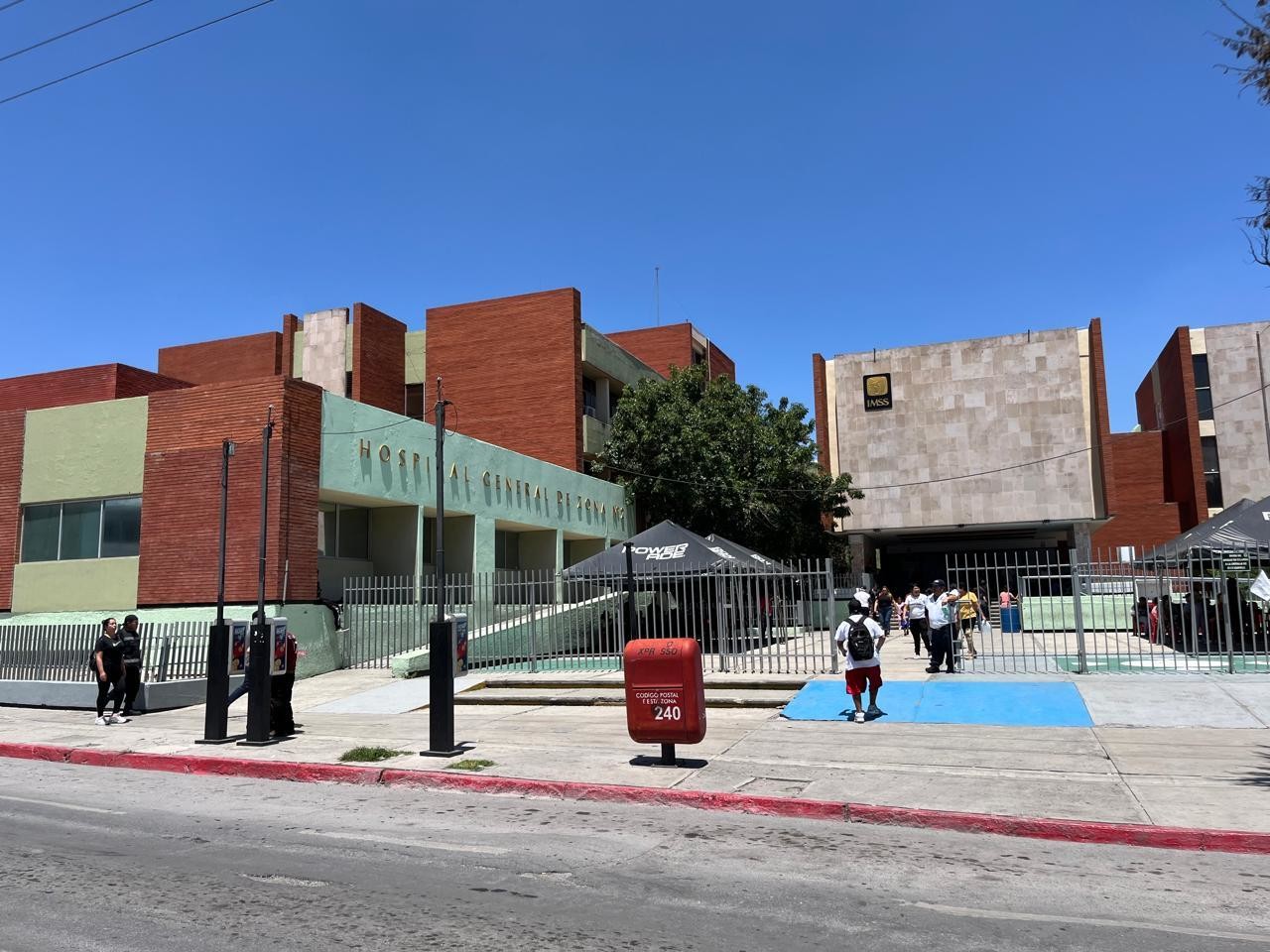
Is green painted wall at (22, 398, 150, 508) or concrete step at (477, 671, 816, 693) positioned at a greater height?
green painted wall at (22, 398, 150, 508)

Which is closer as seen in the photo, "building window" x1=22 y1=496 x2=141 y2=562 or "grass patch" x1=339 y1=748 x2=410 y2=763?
"grass patch" x1=339 y1=748 x2=410 y2=763

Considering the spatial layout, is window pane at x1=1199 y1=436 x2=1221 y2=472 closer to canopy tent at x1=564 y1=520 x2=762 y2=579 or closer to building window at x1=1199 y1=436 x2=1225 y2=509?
building window at x1=1199 y1=436 x2=1225 y2=509

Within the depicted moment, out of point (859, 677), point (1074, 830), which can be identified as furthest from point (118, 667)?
point (1074, 830)

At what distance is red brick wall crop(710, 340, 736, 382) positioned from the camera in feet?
164

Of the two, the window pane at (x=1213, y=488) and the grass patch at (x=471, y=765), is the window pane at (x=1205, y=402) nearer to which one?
the window pane at (x=1213, y=488)

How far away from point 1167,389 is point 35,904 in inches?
2357

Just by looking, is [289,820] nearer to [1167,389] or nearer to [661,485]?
[661,485]

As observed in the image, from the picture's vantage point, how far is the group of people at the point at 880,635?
12775mm

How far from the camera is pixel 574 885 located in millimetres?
6172

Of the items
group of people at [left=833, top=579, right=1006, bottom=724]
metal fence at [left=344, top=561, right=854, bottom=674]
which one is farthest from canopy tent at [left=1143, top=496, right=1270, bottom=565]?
metal fence at [left=344, top=561, right=854, bottom=674]

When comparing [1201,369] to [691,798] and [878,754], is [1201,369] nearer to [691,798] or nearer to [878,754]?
[878,754]

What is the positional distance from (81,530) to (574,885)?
20.7m

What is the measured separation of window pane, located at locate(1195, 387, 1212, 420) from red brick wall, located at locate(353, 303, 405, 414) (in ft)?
130

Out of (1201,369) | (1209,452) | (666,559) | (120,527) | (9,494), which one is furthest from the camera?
(1201,369)
